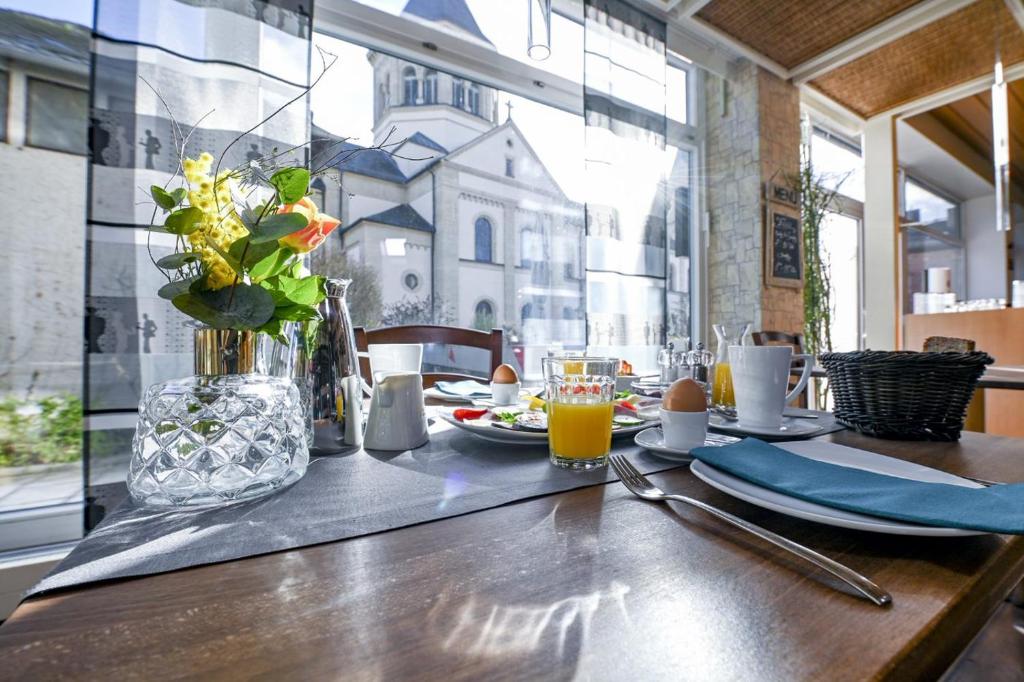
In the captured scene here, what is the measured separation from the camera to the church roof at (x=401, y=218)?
7.56 ft

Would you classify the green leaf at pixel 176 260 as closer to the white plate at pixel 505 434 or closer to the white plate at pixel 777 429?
the white plate at pixel 505 434

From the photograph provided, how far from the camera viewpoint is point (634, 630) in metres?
0.27

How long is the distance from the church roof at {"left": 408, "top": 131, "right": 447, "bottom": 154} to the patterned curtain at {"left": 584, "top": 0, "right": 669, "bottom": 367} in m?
0.81

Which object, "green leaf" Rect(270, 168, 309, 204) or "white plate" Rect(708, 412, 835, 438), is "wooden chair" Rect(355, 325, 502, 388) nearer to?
"white plate" Rect(708, 412, 835, 438)

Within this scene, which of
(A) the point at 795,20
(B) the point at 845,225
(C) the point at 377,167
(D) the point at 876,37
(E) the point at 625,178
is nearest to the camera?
(C) the point at 377,167

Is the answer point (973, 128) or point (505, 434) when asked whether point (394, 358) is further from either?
point (973, 128)

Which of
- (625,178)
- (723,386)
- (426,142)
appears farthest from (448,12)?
(723,386)

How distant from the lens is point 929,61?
11.0ft

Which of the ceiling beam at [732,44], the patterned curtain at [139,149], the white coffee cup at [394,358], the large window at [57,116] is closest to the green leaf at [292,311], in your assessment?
the white coffee cup at [394,358]

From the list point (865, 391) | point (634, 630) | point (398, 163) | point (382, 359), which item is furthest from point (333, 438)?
point (398, 163)

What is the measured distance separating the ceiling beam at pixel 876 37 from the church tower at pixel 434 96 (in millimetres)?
2397

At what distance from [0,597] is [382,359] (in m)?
1.44

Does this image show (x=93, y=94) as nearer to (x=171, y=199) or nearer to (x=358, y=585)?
(x=171, y=199)

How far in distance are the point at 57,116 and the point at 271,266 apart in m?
1.51
